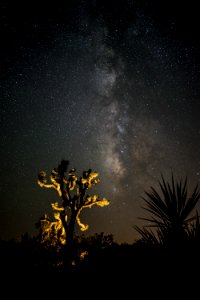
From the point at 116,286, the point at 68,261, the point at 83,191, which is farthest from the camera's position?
the point at 83,191

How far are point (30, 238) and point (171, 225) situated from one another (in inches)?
340

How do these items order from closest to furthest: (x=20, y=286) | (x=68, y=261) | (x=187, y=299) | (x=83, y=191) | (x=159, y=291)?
1. (x=187, y=299)
2. (x=159, y=291)
3. (x=20, y=286)
4. (x=68, y=261)
5. (x=83, y=191)

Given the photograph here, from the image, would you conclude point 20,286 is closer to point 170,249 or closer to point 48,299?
point 48,299

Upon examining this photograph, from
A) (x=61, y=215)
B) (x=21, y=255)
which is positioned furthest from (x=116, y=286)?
(x=61, y=215)

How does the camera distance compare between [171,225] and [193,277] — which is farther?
[171,225]

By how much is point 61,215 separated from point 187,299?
8.82 meters

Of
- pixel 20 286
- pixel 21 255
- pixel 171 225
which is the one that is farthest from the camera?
pixel 21 255

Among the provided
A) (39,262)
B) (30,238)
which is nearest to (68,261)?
(39,262)

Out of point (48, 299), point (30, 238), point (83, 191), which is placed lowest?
point (48, 299)

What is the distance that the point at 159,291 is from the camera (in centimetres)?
300

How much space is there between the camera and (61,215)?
10703 millimetres

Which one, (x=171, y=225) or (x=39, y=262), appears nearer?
(x=171, y=225)

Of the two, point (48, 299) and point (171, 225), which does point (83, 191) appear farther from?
point (171, 225)

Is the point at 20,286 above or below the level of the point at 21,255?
below
